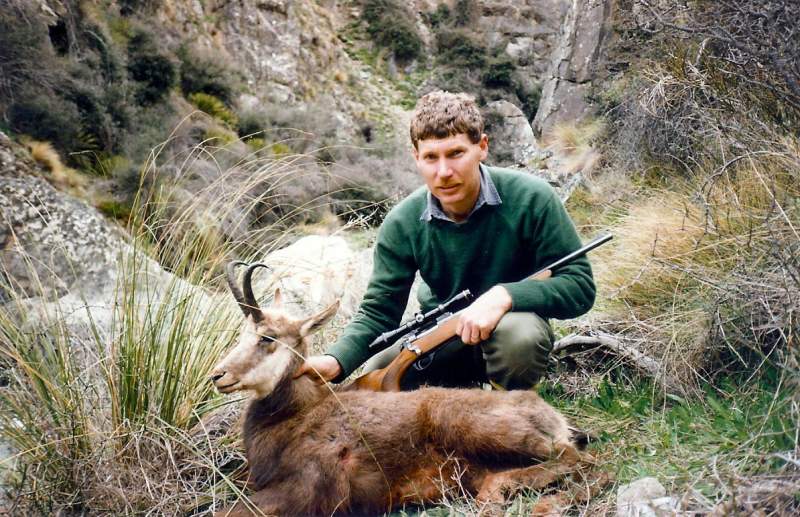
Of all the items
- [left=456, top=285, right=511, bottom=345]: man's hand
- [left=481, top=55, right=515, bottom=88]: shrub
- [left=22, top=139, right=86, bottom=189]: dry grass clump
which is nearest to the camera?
[left=456, top=285, right=511, bottom=345]: man's hand

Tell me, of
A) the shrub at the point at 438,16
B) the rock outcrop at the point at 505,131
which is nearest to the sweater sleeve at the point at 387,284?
the rock outcrop at the point at 505,131

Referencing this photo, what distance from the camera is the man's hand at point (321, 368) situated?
3258 millimetres

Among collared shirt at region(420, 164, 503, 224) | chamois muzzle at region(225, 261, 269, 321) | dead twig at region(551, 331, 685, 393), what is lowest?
dead twig at region(551, 331, 685, 393)

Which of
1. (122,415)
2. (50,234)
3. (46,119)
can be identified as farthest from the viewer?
(46,119)

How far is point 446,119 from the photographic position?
350cm

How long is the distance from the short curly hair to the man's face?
0.11 ft

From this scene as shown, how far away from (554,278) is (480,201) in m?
0.59

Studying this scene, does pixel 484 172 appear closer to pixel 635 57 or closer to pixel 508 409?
pixel 508 409

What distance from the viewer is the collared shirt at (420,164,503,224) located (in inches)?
146

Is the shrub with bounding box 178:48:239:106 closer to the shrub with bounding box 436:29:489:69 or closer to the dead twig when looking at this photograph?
the shrub with bounding box 436:29:489:69

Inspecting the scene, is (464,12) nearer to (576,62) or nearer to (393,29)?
(393,29)

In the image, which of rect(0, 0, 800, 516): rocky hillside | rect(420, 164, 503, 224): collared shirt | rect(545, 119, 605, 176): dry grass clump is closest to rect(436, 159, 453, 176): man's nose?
rect(420, 164, 503, 224): collared shirt

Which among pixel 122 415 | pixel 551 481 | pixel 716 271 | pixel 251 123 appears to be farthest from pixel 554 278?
pixel 251 123

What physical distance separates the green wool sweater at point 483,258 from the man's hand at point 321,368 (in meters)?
0.05
